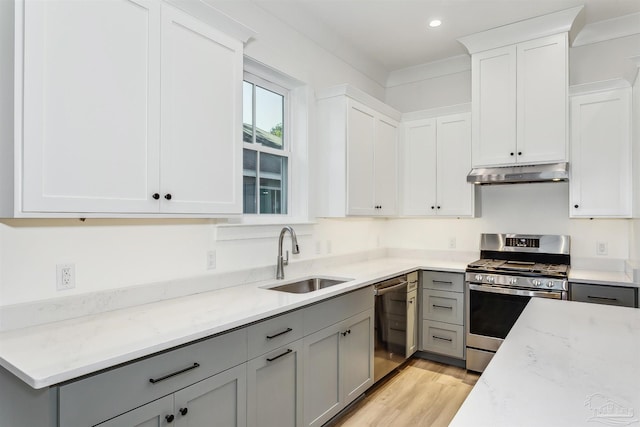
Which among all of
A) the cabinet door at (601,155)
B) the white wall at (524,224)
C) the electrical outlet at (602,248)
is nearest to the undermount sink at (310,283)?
the white wall at (524,224)

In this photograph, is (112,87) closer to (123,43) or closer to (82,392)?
(123,43)

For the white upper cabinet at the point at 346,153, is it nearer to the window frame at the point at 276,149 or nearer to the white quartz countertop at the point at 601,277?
the window frame at the point at 276,149

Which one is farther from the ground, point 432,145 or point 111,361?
point 432,145

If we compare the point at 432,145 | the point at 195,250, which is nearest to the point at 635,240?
the point at 432,145

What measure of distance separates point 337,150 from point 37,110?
213 centimetres

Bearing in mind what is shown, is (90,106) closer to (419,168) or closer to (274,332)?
(274,332)

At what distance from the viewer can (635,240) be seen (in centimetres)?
A: 281

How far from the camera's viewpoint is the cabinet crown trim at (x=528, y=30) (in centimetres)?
301

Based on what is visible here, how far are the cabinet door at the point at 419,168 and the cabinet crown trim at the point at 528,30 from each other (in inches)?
30.7

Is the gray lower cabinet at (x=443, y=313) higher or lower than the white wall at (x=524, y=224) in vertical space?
lower

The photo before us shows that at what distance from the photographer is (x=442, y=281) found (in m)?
3.44

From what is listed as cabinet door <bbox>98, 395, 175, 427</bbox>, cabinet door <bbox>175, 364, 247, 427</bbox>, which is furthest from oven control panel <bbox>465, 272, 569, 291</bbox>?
cabinet door <bbox>98, 395, 175, 427</bbox>

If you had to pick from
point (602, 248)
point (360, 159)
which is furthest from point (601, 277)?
point (360, 159)

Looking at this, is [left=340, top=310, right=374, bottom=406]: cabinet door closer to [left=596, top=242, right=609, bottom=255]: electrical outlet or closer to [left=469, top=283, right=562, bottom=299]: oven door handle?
[left=469, top=283, right=562, bottom=299]: oven door handle
